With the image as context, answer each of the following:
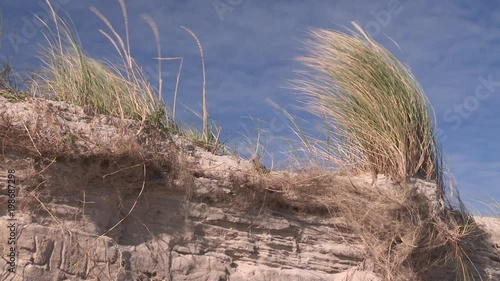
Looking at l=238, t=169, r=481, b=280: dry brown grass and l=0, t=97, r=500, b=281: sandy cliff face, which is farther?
A: l=238, t=169, r=481, b=280: dry brown grass

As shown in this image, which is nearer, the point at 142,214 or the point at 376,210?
the point at 142,214

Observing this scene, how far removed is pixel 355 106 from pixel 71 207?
3.00 metres

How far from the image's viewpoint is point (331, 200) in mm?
6039

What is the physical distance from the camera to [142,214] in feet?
17.5

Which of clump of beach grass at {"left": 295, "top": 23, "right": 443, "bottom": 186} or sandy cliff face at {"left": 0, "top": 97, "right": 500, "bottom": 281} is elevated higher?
clump of beach grass at {"left": 295, "top": 23, "right": 443, "bottom": 186}

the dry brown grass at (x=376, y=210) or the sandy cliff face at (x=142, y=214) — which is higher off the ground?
the dry brown grass at (x=376, y=210)

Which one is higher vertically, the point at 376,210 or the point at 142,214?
the point at 376,210

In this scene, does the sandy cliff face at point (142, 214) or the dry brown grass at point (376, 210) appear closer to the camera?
the sandy cliff face at point (142, 214)

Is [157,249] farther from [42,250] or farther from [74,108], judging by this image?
[74,108]

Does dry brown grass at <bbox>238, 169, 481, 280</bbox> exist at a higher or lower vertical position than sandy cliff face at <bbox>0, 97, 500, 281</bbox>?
higher

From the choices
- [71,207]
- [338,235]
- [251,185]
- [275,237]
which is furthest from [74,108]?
[338,235]

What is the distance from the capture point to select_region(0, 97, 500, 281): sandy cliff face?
15.8 feet

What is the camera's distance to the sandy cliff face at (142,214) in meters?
4.82

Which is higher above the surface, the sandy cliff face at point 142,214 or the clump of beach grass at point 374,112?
the clump of beach grass at point 374,112
